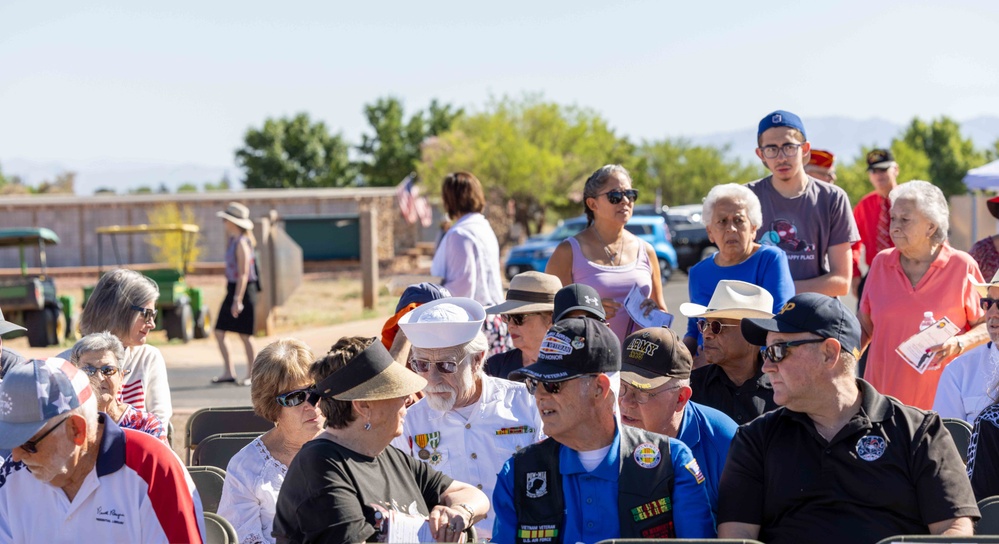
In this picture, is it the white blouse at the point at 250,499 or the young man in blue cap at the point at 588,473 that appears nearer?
the young man in blue cap at the point at 588,473

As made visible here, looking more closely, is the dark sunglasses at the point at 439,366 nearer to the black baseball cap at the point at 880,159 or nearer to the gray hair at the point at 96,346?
the gray hair at the point at 96,346

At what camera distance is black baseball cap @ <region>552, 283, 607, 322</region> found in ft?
15.0

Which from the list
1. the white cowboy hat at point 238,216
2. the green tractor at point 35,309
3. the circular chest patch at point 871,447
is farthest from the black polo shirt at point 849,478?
the green tractor at point 35,309

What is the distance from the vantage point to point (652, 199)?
2418 inches

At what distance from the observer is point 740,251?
5242 mm

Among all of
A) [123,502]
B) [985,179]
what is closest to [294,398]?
[123,502]

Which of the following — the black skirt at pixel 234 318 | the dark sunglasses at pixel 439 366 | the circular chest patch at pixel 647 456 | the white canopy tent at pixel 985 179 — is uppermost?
the white canopy tent at pixel 985 179

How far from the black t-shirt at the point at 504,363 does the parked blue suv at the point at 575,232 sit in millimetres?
18513

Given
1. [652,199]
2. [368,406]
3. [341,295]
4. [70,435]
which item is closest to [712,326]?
[368,406]

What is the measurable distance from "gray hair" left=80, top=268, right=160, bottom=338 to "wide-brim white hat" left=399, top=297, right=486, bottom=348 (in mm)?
1507

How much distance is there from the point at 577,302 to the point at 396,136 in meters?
49.5

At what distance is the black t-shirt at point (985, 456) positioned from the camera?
13.1 feet

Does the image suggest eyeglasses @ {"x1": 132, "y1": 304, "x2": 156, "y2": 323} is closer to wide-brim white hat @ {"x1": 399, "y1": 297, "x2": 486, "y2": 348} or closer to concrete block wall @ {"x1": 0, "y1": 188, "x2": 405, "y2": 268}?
wide-brim white hat @ {"x1": 399, "y1": 297, "x2": 486, "y2": 348}

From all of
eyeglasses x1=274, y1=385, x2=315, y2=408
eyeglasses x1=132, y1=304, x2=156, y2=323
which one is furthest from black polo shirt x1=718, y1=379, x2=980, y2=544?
eyeglasses x1=132, y1=304, x2=156, y2=323
